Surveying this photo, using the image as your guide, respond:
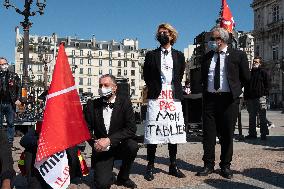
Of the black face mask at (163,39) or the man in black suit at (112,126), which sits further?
the black face mask at (163,39)

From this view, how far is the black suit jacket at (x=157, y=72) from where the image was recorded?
5.02m

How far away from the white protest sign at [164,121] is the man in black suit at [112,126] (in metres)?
0.53

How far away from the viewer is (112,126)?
442 cm

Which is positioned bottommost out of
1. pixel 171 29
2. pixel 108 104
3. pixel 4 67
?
pixel 108 104

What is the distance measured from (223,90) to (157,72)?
837 millimetres

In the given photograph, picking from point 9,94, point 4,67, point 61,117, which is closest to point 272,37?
point 9,94

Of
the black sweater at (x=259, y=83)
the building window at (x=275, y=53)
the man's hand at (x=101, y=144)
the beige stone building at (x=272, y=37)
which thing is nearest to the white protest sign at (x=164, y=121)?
the man's hand at (x=101, y=144)

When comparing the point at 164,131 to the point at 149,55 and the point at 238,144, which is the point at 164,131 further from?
the point at 238,144

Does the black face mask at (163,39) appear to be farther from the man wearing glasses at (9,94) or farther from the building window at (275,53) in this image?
the building window at (275,53)

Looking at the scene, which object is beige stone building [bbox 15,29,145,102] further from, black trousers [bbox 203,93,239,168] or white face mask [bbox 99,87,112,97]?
white face mask [bbox 99,87,112,97]

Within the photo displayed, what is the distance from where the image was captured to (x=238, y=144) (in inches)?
310

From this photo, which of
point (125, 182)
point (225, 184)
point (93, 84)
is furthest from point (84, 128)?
point (93, 84)

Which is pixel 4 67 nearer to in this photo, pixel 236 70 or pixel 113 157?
pixel 113 157

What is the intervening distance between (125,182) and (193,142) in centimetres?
411
